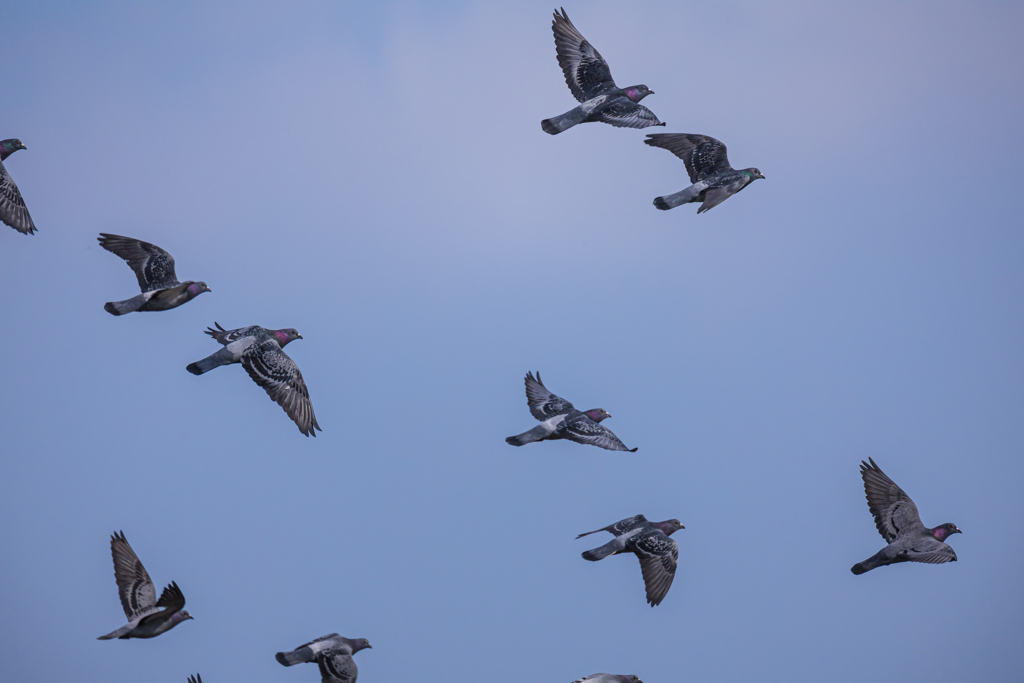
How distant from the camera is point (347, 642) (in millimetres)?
21156

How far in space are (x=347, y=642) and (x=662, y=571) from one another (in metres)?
7.98

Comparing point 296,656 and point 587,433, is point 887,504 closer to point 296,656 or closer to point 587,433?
point 587,433

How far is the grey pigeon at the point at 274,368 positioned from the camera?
21109 millimetres

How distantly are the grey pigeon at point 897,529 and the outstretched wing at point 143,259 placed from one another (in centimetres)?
1852

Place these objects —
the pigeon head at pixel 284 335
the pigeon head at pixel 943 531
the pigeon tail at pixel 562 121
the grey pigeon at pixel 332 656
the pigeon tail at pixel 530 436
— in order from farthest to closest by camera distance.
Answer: the pigeon tail at pixel 562 121 → the pigeon tail at pixel 530 436 → the pigeon head at pixel 943 531 → the pigeon head at pixel 284 335 → the grey pigeon at pixel 332 656

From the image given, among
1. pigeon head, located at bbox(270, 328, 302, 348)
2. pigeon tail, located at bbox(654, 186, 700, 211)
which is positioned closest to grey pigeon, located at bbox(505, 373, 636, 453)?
pigeon tail, located at bbox(654, 186, 700, 211)

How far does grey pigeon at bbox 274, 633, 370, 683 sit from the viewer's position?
66.5 ft

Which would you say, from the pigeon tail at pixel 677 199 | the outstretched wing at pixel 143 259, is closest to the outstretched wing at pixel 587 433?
the pigeon tail at pixel 677 199

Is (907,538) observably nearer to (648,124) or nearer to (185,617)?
(648,124)

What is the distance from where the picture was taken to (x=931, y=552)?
21.6 m

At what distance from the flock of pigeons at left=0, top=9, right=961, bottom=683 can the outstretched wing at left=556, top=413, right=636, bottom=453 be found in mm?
27

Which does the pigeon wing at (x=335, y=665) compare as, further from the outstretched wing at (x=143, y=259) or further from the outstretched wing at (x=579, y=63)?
the outstretched wing at (x=579, y=63)

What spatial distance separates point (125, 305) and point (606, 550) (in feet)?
43.1

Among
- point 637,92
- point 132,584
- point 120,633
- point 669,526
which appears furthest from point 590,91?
point 120,633
